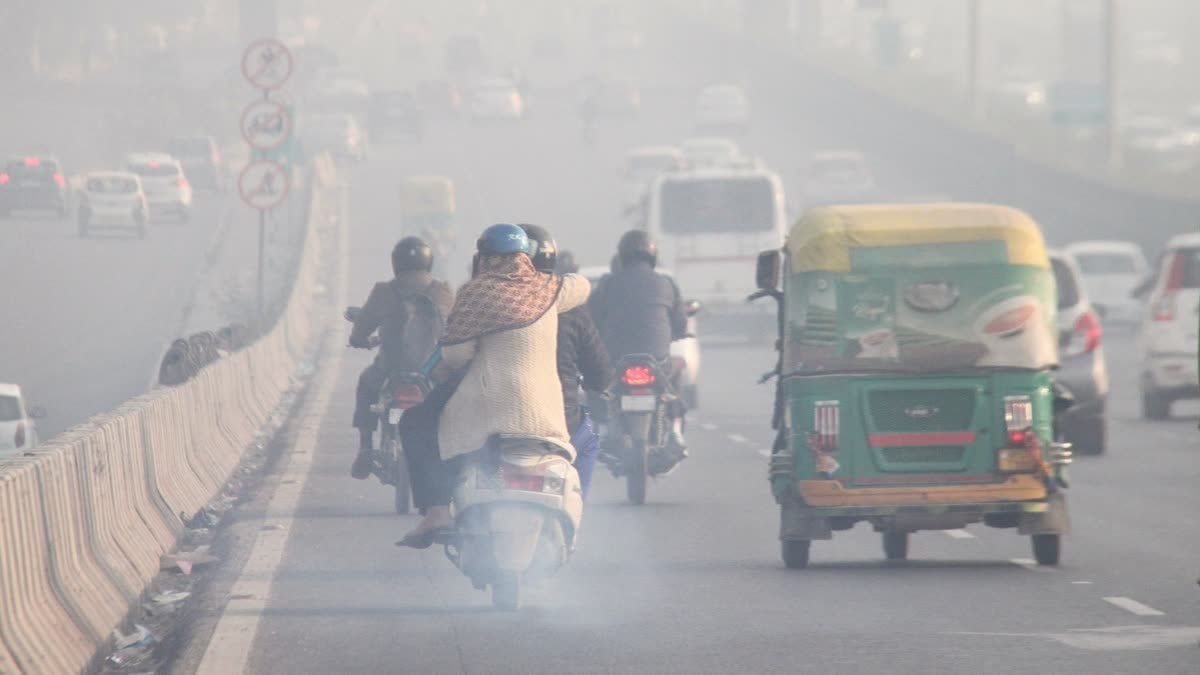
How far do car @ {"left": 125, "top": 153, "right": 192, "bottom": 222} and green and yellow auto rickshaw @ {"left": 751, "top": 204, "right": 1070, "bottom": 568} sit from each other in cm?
5451

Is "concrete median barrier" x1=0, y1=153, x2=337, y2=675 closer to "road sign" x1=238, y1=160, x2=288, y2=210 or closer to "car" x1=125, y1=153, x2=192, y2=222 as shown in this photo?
"road sign" x1=238, y1=160, x2=288, y2=210

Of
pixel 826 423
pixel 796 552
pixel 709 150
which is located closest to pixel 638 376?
pixel 796 552

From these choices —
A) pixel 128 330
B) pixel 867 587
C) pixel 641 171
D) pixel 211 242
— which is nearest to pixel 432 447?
pixel 867 587

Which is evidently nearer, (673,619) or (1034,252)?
(673,619)

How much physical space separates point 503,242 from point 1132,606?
320cm

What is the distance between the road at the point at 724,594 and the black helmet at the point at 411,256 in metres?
1.57

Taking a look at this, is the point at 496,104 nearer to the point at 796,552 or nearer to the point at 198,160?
the point at 198,160

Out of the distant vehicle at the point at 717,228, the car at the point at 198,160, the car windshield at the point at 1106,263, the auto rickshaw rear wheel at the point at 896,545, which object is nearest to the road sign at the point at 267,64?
the distant vehicle at the point at 717,228

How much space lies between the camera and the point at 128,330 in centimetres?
4650

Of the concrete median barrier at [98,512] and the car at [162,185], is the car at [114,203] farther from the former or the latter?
the concrete median barrier at [98,512]

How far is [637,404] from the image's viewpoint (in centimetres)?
1709

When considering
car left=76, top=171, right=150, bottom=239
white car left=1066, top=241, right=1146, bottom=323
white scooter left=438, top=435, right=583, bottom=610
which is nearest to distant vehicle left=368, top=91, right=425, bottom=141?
car left=76, top=171, right=150, bottom=239

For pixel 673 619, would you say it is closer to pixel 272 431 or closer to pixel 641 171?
pixel 272 431

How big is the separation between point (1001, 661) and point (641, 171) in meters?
62.8
